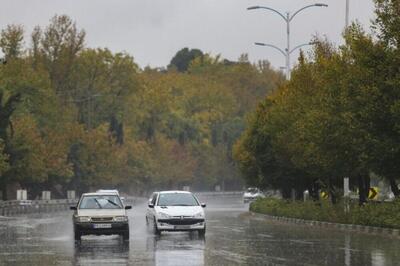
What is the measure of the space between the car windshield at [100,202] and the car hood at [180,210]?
2.29 m

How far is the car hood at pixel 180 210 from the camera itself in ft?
109

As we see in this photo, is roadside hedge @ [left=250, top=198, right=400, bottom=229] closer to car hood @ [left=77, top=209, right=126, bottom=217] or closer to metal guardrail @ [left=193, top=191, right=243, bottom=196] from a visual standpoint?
car hood @ [left=77, top=209, right=126, bottom=217]

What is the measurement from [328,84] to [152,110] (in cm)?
8601

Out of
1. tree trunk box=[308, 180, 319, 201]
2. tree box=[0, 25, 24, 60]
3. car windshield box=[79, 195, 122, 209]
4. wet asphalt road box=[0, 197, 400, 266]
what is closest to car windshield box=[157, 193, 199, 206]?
wet asphalt road box=[0, 197, 400, 266]

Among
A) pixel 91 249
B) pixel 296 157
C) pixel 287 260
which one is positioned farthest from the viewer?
pixel 296 157

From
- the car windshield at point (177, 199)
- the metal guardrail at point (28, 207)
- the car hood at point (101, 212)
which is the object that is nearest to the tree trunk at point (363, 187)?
the car windshield at point (177, 199)

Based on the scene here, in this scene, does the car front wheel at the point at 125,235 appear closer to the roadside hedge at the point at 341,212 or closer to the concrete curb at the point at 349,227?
the concrete curb at the point at 349,227

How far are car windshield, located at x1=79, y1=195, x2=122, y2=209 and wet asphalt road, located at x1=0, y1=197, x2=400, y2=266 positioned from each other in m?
1.16

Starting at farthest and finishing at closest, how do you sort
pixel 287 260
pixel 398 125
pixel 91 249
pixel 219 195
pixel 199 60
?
1. pixel 199 60
2. pixel 219 195
3. pixel 398 125
4. pixel 91 249
5. pixel 287 260

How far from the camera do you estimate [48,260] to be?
22922 mm

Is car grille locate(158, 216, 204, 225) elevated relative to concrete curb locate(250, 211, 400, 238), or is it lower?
elevated

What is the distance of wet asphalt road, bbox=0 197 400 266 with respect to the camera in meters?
22.2

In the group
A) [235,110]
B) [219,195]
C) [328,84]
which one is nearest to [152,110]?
[219,195]

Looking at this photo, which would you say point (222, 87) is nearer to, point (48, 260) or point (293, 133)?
point (293, 133)
